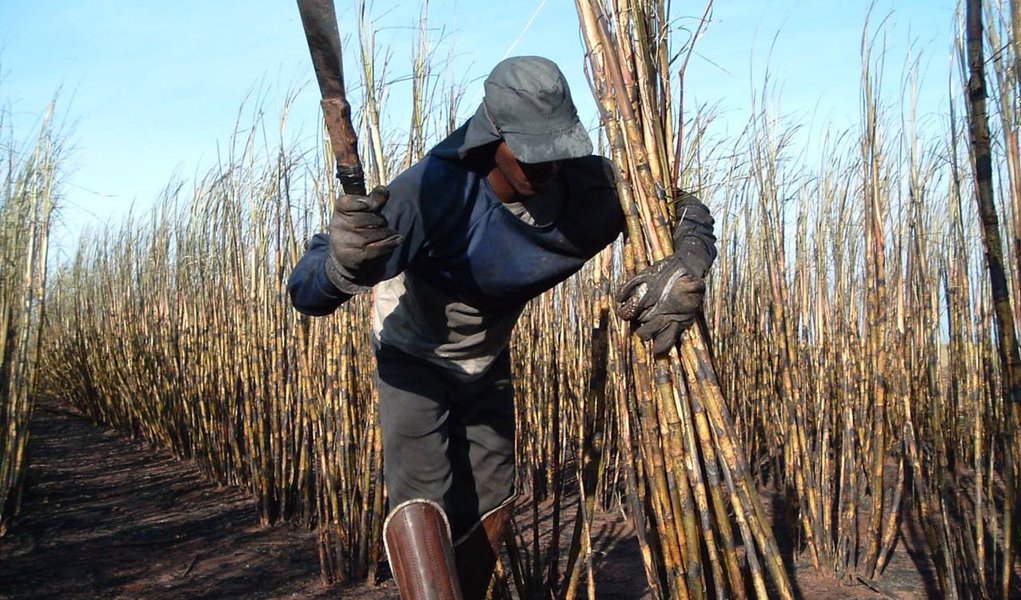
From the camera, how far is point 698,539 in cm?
157

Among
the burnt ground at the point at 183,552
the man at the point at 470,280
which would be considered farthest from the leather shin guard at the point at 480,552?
the burnt ground at the point at 183,552

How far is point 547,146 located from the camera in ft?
5.02

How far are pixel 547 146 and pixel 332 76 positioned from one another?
0.43 meters

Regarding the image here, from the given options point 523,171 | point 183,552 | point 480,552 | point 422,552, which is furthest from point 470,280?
point 183,552

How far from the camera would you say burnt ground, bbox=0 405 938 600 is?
3.00 m

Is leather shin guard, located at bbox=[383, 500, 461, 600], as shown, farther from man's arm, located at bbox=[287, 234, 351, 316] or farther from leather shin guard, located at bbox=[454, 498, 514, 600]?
man's arm, located at bbox=[287, 234, 351, 316]

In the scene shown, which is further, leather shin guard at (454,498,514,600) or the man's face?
leather shin guard at (454,498,514,600)

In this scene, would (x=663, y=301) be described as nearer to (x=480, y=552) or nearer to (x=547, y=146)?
(x=547, y=146)

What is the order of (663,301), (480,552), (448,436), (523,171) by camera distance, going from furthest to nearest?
(480,552), (448,436), (523,171), (663,301)

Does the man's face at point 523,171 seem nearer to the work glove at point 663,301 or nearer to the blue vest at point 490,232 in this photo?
the blue vest at point 490,232

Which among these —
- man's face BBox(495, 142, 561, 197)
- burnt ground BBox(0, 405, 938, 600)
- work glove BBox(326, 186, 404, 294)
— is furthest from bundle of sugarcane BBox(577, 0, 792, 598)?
burnt ground BBox(0, 405, 938, 600)

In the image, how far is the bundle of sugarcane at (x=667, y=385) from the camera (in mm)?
1521

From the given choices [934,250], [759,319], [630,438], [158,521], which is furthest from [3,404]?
[934,250]

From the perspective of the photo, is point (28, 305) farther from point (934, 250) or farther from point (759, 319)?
point (934, 250)
